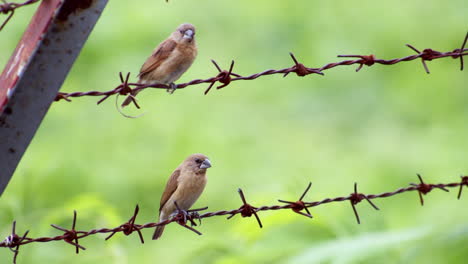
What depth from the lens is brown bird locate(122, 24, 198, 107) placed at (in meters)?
5.90

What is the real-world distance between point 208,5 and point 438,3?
399cm

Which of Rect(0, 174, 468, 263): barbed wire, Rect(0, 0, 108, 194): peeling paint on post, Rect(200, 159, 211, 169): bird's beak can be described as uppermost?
Rect(0, 0, 108, 194): peeling paint on post

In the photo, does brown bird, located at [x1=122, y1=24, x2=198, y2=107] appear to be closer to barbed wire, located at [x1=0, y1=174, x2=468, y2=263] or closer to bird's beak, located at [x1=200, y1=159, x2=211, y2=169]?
bird's beak, located at [x1=200, y1=159, x2=211, y2=169]

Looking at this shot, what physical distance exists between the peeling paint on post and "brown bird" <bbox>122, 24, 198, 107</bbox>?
191 centimetres

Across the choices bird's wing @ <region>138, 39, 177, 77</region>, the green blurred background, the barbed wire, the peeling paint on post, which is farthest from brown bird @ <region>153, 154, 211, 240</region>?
the green blurred background

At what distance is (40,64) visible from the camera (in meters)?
3.88

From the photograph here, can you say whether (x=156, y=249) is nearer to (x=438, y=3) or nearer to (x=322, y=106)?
(x=322, y=106)

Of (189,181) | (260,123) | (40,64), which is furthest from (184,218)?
(260,123)

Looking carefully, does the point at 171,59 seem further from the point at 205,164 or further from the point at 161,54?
the point at 205,164

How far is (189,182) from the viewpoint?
580cm

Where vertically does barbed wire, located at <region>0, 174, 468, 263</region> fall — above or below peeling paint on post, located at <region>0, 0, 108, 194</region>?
below

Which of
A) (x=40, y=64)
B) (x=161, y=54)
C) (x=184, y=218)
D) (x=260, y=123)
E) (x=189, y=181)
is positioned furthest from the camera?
(x=260, y=123)

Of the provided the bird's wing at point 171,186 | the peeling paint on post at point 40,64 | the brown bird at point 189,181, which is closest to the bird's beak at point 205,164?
the brown bird at point 189,181

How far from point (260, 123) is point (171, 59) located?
7.84 metres
